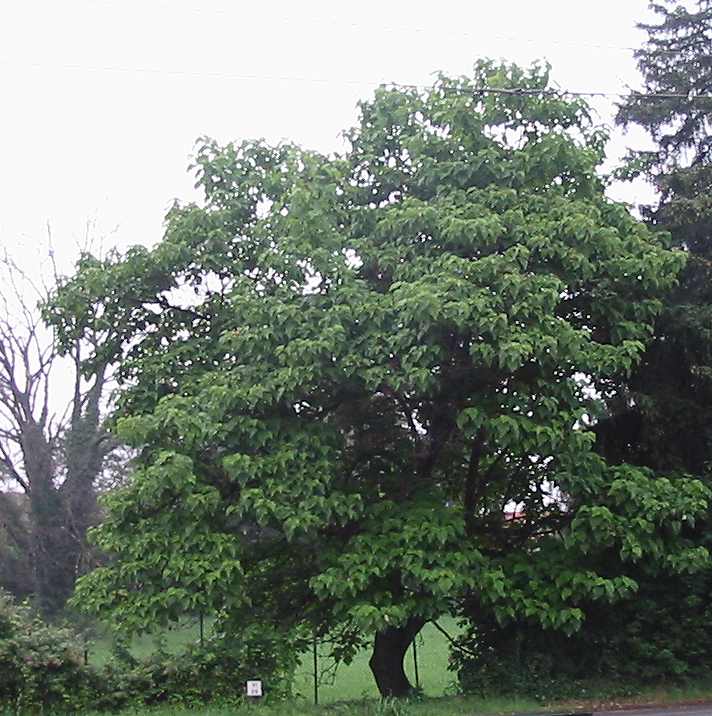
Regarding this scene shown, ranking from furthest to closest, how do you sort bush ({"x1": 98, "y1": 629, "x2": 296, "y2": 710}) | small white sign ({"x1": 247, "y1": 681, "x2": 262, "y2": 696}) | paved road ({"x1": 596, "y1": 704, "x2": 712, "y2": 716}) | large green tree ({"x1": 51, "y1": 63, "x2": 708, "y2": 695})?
1. paved road ({"x1": 596, "y1": 704, "x2": 712, "y2": 716})
2. bush ({"x1": 98, "y1": 629, "x2": 296, "y2": 710})
3. small white sign ({"x1": 247, "y1": 681, "x2": 262, "y2": 696})
4. large green tree ({"x1": 51, "y1": 63, "x2": 708, "y2": 695})

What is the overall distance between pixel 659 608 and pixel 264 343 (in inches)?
291

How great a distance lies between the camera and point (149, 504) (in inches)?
508

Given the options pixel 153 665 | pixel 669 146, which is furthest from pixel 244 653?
pixel 669 146

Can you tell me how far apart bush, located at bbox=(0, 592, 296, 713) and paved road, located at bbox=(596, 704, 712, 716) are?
4.43 meters

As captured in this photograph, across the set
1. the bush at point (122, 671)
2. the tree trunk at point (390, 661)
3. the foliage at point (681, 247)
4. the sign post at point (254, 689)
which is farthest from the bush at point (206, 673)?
the foliage at point (681, 247)

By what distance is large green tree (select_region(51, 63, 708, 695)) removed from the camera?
40.0 ft

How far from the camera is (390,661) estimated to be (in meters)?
15.2

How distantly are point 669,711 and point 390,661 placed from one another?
157 inches

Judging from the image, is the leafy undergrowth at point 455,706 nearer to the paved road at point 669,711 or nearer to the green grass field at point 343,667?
the paved road at point 669,711

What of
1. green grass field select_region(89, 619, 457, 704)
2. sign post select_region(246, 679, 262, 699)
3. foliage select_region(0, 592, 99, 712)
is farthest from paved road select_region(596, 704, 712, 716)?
foliage select_region(0, 592, 99, 712)

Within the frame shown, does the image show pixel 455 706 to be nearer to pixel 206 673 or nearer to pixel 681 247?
pixel 206 673

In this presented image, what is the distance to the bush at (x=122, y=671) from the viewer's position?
12.3m

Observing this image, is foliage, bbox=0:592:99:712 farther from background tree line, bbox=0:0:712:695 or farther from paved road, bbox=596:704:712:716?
paved road, bbox=596:704:712:716

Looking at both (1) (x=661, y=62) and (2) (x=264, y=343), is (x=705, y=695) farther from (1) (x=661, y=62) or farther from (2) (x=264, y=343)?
(1) (x=661, y=62)
